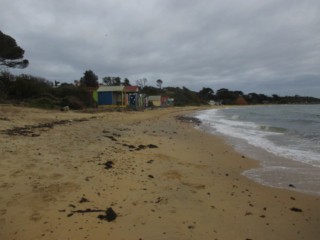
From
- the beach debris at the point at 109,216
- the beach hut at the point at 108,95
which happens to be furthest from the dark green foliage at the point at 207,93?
the beach debris at the point at 109,216

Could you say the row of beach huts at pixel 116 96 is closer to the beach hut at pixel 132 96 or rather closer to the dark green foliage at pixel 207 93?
the beach hut at pixel 132 96

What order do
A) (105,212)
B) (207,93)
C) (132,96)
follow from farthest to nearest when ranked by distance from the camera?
(207,93) < (132,96) < (105,212)

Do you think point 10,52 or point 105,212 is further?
point 10,52

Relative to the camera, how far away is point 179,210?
505 centimetres

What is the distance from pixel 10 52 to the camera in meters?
31.7

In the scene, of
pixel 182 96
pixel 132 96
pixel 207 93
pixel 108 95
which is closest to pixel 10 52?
pixel 108 95

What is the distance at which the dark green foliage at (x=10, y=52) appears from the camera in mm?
30889

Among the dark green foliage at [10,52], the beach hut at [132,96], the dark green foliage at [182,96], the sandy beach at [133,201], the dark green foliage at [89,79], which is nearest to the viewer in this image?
the sandy beach at [133,201]

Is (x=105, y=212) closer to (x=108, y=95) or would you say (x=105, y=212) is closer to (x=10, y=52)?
(x=10, y=52)

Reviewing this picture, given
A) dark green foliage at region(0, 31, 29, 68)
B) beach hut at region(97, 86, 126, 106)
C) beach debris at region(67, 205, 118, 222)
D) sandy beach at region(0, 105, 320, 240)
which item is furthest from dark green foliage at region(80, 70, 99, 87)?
beach debris at region(67, 205, 118, 222)

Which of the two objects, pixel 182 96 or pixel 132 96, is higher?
pixel 132 96

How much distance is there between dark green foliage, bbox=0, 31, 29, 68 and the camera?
30.9m

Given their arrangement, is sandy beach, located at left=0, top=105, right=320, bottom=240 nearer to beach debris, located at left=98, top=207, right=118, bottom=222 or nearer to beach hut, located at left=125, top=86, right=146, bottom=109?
beach debris, located at left=98, top=207, right=118, bottom=222

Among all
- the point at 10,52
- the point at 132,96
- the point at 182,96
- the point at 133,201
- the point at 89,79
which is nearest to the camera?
the point at 133,201
